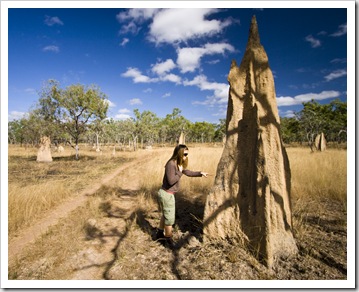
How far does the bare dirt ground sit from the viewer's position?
9.00 feet

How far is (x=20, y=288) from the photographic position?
2611 millimetres

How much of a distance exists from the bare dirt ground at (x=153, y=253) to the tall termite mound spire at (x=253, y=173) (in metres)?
0.26

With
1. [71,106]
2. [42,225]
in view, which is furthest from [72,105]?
[42,225]

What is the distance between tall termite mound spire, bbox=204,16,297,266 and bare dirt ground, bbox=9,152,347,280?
0.84 ft

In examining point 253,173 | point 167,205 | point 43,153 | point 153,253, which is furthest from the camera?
point 43,153

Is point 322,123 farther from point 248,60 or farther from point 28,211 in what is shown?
point 28,211

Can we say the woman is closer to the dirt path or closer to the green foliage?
the dirt path

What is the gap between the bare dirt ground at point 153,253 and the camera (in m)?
2.74

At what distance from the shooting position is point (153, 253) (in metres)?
3.36

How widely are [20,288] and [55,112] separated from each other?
1929 centimetres

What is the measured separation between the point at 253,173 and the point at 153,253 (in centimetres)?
198

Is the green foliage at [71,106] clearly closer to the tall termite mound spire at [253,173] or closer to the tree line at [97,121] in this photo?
the tree line at [97,121]

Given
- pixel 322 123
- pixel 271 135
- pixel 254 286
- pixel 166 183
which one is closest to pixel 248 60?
pixel 271 135

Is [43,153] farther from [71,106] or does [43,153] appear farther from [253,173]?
[253,173]
